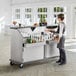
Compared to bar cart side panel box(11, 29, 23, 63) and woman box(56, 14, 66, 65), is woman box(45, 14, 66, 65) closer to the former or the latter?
woman box(56, 14, 66, 65)

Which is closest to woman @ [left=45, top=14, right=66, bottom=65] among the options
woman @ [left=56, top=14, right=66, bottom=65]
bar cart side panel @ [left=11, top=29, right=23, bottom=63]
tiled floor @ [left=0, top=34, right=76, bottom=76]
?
woman @ [left=56, top=14, right=66, bottom=65]

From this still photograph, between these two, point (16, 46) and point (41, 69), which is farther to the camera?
point (16, 46)

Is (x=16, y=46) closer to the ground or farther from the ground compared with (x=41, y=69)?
farther from the ground

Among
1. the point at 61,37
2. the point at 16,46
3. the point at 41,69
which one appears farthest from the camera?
the point at 61,37

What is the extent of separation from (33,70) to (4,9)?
8664 mm

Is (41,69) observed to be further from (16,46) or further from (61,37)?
(61,37)

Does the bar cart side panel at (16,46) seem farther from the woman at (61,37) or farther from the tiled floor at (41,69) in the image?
the woman at (61,37)

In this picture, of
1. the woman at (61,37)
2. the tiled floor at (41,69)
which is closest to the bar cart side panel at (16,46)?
the tiled floor at (41,69)

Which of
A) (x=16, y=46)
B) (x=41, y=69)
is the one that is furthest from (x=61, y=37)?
(x=16, y=46)

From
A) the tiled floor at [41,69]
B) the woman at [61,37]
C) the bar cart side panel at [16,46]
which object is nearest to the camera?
the tiled floor at [41,69]

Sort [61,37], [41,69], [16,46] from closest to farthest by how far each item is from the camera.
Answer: [41,69] < [16,46] < [61,37]

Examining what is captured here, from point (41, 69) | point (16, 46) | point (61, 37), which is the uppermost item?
point (61, 37)

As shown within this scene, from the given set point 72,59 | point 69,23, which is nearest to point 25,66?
point 72,59

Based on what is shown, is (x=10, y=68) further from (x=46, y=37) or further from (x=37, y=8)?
(x=37, y=8)
